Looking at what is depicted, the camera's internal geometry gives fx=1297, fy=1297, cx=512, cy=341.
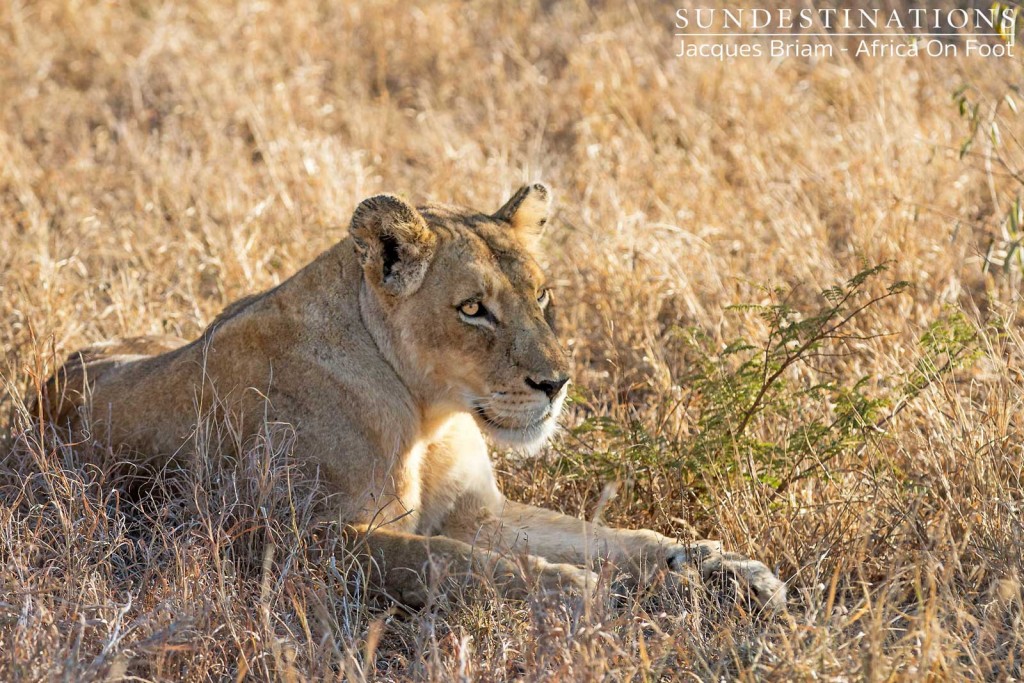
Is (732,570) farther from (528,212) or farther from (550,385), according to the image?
(528,212)

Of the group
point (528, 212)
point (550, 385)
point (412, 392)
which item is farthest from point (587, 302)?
point (550, 385)

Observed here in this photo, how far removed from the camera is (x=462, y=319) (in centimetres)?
432

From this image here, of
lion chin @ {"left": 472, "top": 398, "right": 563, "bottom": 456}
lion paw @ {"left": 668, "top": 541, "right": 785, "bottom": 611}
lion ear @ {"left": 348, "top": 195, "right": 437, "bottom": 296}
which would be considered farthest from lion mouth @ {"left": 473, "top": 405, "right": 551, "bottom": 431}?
lion paw @ {"left": 668, "top": 541, "right": 785, "bottom": 611}

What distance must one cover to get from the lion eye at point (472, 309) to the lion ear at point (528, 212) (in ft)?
1.89

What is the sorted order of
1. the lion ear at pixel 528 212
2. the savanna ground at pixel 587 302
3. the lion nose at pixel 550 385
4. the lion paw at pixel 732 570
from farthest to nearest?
the lion ear at pixel 528 212
the lion nose at pixel 550 385
the lion paw at pixel 732 570
the savanna ground at pixel 587 302

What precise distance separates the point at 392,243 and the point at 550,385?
0.72m

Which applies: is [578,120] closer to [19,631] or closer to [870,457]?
[870,457]

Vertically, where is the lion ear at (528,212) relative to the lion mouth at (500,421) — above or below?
above

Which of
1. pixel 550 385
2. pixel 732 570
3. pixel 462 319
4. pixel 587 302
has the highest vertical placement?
pixel 462 319

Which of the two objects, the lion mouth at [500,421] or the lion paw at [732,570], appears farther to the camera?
the lion mouth at [500,421]

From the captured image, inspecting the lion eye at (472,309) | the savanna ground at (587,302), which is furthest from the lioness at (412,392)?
the savanna ground at (587,302)

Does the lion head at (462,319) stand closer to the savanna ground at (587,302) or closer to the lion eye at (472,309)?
the lion eye at (472,309)

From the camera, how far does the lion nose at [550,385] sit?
13.9 feet

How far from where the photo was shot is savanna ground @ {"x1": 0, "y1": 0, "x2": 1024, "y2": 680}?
11.8 ft
